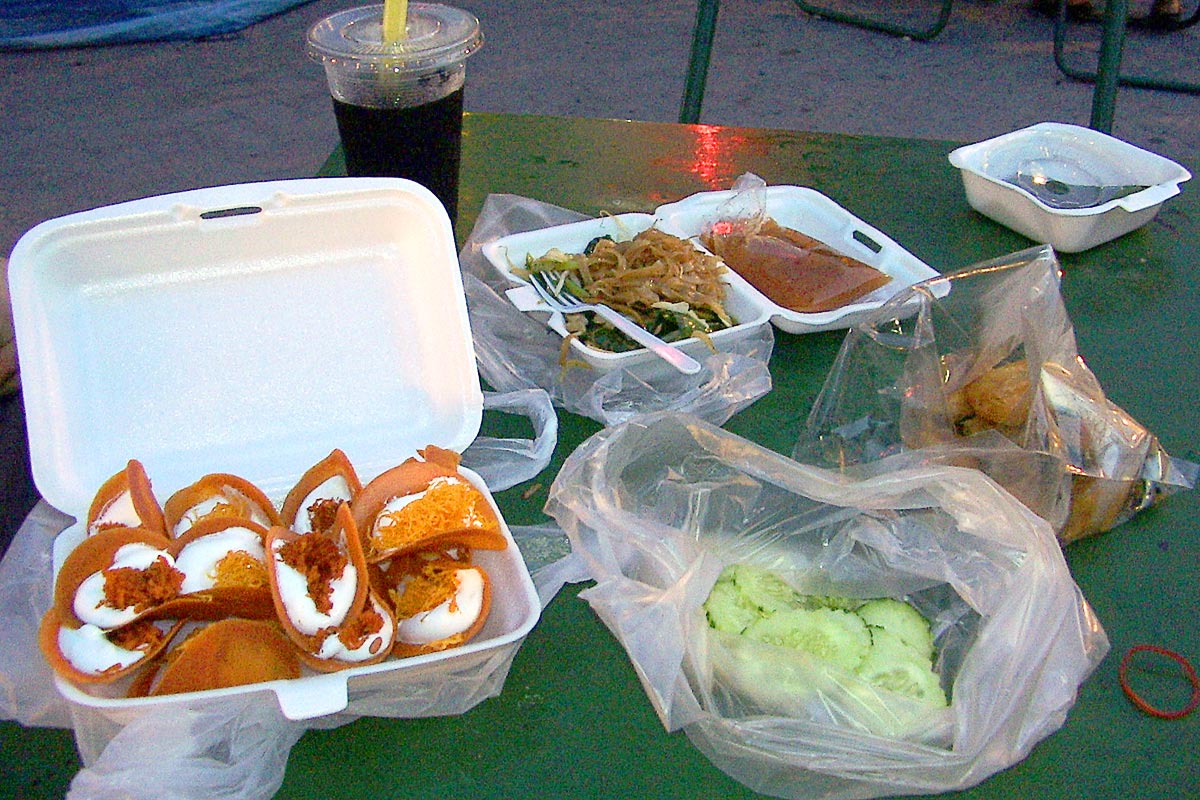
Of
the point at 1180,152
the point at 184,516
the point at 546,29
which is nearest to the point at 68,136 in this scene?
the point at 546,29

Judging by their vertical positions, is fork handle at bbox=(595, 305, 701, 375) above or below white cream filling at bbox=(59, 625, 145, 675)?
below

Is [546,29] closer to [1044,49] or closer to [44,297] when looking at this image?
[1044,49]

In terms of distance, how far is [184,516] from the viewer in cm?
74

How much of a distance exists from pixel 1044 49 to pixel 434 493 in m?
4.15

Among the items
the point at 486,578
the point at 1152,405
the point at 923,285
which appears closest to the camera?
the point at 486,578

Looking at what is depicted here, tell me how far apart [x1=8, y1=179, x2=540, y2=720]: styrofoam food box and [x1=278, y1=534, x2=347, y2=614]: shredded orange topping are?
0.17 m

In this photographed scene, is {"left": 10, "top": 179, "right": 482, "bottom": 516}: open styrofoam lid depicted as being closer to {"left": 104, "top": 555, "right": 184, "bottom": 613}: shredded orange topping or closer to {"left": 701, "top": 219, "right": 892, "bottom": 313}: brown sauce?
{"left": 104, "top": 555, "right": 184, "bottom": 613}: shredded orange topping

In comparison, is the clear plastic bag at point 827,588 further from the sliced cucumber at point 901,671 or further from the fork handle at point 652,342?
the fork handle at point 652,342

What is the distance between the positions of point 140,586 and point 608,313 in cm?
60

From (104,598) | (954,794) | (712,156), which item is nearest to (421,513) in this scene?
(104,598)

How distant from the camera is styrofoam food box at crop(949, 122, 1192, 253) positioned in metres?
1.25

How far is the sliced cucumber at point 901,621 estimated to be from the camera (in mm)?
761

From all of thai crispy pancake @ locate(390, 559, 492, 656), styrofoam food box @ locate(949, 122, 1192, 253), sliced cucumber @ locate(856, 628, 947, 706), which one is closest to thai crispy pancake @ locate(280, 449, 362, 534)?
thai crispy pancake @ locate(390, 559, 492, 656)

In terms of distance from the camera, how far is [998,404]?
2.78 ft
